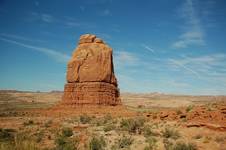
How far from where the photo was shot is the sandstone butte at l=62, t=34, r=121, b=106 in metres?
45.1

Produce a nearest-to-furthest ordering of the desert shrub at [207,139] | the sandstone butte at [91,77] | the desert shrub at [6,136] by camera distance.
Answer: the desert shrub at [6,136] → the desert shrub at [207,139] → the sandstone butte at [91,77]

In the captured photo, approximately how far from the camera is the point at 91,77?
154 feet

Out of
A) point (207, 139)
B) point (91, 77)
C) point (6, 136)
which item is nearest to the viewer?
point (207, 139)

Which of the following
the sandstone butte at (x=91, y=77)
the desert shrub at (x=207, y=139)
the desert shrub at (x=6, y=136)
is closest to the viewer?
the desert shrub at (x=6, y=136)

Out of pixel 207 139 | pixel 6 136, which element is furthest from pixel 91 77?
pixel 207 139

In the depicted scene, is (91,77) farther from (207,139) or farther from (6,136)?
(207,139)

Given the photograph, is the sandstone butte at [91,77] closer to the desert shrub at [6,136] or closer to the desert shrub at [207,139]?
the desert shrub at [6,136]

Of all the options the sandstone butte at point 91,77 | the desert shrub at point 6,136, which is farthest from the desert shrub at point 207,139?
the sandstone butte at point 91,77

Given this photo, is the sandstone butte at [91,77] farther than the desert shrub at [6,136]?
Yes

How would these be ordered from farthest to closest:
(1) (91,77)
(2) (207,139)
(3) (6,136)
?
(1) (91,77)
(3) (6,136)
(2) (207,139)

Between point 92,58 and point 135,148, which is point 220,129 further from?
point 92,58

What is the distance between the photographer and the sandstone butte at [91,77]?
148 ft

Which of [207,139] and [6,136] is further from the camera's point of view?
[6,136]

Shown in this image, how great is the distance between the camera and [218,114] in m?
18.3
